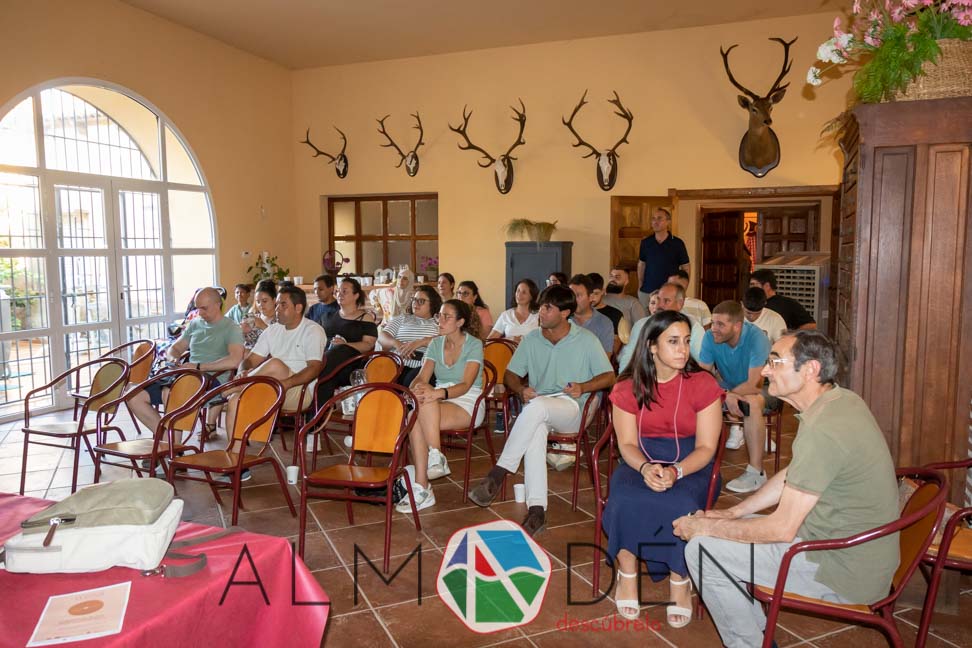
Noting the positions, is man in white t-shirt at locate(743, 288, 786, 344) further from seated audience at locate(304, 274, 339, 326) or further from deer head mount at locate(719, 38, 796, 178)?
deer head mount at locate(719, 38, 796, 178)

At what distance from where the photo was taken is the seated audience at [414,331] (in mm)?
5012

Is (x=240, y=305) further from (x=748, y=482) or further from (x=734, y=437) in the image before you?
(x=748, y=482)

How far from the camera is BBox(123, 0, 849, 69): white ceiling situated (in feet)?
24.5

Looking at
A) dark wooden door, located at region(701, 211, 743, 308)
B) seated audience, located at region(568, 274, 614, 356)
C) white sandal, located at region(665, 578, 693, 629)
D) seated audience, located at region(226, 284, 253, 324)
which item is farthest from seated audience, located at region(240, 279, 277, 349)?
dark wooden door, located at region(701, 211, 743, 308)

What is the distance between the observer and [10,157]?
6.46 m

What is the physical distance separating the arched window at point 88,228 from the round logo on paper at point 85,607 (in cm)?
621

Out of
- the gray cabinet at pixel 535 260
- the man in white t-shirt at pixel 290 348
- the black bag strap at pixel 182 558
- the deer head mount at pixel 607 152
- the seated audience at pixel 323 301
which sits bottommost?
the black bag strap at pixel 182 558

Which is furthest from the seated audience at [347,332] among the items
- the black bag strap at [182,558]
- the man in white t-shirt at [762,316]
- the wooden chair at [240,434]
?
the black bag strap at [182,558]

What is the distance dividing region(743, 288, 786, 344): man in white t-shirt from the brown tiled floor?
3.04ft

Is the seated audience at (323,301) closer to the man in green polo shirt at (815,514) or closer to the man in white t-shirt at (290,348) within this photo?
the man in white t-shirt at (290,348)

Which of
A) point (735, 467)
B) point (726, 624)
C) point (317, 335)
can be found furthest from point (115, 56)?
point (726, 624)

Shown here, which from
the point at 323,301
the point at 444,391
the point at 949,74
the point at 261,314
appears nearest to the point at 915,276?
the point at 949,74

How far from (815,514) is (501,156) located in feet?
24.6

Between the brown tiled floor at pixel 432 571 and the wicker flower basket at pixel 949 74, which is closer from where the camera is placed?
the brown tiled floor at pixel 432 571
